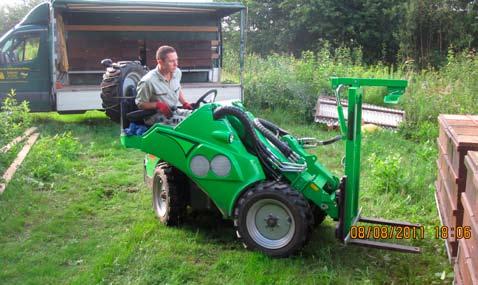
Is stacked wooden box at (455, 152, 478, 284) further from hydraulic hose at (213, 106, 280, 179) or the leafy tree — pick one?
the leafy tree

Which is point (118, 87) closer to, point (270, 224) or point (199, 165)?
point (199, 165)

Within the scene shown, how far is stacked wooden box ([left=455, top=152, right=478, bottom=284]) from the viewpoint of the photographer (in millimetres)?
2877

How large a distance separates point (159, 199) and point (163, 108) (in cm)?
90

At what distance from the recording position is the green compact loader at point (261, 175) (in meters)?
4.23

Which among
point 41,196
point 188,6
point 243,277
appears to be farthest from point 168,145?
point 188,6

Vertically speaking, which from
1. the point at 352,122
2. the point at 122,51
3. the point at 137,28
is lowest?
the point at 352,122

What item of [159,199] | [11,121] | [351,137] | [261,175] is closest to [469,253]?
[351,137]

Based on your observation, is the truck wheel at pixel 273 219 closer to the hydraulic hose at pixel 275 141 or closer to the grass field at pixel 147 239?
the grass field at pixel 147 239

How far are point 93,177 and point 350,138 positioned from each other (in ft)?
12.9

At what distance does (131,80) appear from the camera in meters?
5.66

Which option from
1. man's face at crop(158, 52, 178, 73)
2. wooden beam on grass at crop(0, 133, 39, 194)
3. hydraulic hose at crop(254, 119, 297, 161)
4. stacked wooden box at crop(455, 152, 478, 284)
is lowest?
wooden beam on grass at crop(0, 133, 39, 194)

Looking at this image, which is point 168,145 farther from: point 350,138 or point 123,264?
point 350,138

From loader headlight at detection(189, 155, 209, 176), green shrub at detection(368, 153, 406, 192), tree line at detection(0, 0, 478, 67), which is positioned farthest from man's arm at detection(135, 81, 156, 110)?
tree line at detection(0, 0, 478, 67)
